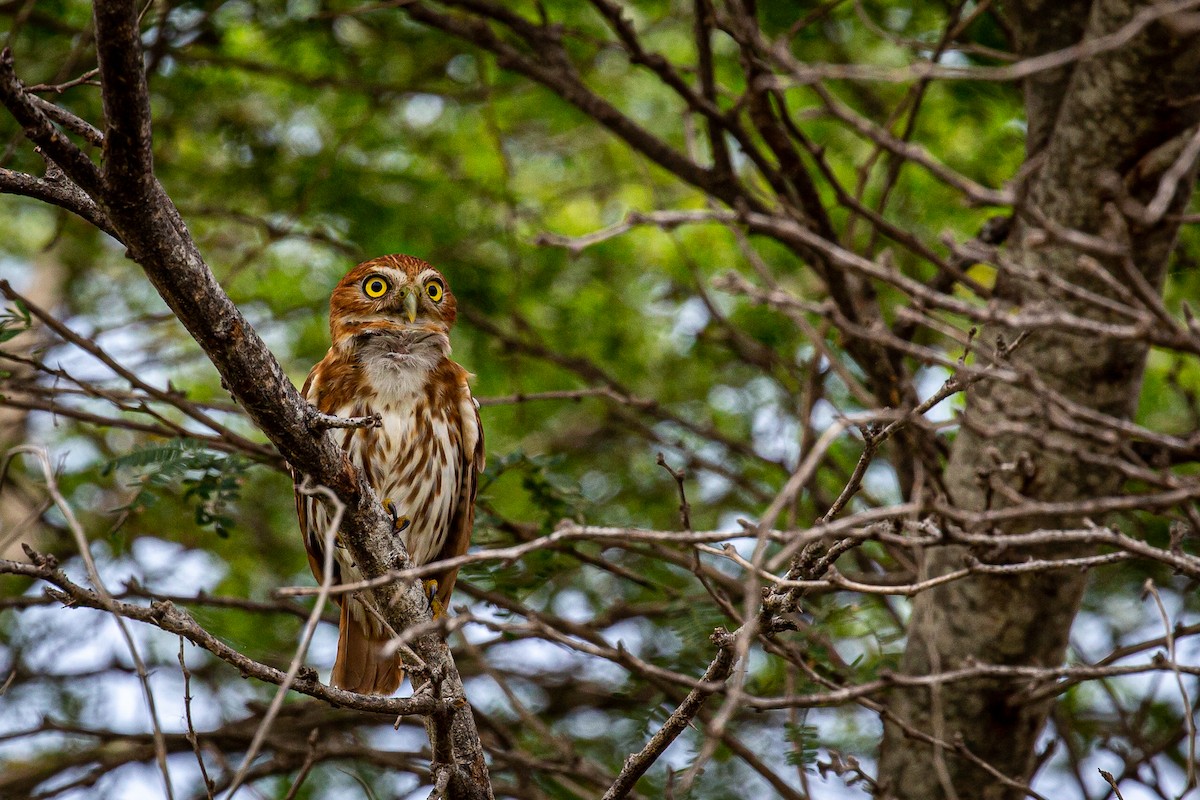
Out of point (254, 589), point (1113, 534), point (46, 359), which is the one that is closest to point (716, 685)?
point (1113, 534)

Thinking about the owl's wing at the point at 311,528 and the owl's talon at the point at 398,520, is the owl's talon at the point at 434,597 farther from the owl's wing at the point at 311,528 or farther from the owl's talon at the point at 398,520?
the owl's wing at the point at 311,528

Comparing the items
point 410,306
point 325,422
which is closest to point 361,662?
point 410,306

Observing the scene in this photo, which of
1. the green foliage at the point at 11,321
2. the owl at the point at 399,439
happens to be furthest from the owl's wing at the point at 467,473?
the green foliage at the point at 11,321

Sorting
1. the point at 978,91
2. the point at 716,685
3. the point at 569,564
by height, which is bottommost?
the point at 716,685

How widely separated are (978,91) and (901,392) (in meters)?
1.74

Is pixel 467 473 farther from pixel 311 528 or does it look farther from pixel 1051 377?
pixel 1051 377

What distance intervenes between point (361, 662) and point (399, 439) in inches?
34.5

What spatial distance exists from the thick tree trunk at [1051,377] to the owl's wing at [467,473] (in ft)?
5.64

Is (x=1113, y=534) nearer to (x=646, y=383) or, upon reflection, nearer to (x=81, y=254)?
(x=646, y=383)

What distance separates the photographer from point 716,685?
7.91ft

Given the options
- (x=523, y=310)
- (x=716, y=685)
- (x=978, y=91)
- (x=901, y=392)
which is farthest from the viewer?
(x=523, y=310)

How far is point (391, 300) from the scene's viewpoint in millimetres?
4773

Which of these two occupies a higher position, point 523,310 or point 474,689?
point 523,310

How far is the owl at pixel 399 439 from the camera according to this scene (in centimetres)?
443
